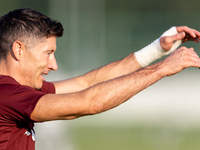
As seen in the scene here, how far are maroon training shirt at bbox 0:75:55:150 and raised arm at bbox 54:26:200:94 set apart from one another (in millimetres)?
856

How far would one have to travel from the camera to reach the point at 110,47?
8281mm

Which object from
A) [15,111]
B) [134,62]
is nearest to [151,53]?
[134,62]

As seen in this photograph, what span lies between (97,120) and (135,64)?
15.4 feet

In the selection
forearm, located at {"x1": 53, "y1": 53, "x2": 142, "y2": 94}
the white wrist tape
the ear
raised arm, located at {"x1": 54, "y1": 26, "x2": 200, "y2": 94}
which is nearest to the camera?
the ear

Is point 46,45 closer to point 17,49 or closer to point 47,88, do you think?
point 17,49

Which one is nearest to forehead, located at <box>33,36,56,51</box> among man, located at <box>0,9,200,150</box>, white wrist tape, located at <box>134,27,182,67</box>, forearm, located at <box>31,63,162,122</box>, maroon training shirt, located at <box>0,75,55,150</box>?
man, located at <box>0,9,200,150</box>

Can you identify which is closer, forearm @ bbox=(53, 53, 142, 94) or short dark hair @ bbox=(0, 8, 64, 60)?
short dark hair @ bbox=(0, 8, 64, 60)

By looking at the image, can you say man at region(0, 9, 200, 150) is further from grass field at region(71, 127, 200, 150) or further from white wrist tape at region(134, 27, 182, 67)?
grass field at region(71, 127, 200, 150)

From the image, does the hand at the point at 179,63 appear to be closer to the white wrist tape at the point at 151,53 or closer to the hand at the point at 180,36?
the hand at the point at 180,36

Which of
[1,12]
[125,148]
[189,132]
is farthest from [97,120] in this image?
[1,12]

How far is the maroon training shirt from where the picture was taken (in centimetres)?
224

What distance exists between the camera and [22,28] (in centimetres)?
252

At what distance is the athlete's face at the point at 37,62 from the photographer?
2568mm

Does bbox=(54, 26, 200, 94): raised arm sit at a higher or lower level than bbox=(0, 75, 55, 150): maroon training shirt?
higher
